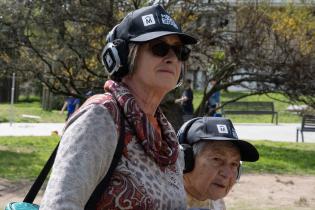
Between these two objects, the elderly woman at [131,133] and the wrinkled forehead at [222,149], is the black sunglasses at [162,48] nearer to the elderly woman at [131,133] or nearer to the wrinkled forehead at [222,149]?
the elderly woman at [131,133]

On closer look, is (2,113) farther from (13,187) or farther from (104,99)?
(104,99)

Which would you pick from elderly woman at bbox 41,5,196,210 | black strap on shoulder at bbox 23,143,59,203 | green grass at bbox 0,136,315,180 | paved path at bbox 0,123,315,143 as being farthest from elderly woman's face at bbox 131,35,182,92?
paved path at bbox 0,123,315,143

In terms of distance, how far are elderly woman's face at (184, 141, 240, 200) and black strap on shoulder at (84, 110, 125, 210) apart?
0.95 meters

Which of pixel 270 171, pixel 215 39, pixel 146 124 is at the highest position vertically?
pixel 146 124

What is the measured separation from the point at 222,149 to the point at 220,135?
0.07m

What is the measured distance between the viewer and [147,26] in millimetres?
2205

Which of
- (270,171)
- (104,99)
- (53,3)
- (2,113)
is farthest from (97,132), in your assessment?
(2,113)

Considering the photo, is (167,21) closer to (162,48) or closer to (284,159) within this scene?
(162,48)

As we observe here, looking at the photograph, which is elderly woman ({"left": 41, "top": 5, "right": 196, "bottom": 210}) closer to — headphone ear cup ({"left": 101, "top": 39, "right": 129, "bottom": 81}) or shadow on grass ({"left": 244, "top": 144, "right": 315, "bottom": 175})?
headphone ear cup ({"left": 101, "top": 39, "right": 129, "bottom": 81})

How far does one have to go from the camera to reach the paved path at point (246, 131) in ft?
60.5

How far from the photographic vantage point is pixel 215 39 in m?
13.8

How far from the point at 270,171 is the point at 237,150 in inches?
351

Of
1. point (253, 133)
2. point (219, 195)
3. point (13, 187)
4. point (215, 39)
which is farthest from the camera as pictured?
point (253, 133)

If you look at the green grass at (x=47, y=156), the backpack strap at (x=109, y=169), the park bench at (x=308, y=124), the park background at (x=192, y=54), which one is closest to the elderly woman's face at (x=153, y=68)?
the backpack strap at (x=109, y=169)
